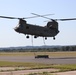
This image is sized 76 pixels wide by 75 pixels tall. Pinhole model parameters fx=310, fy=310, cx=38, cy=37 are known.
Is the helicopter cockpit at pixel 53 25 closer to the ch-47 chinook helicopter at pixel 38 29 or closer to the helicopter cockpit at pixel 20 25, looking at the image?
the ch-47 chinook helicopter at pixel 38 29

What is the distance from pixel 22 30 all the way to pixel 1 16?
1784 cm

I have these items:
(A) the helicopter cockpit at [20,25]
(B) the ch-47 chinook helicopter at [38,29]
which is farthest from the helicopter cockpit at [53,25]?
(A) the helicopter cockpit at [20,25]

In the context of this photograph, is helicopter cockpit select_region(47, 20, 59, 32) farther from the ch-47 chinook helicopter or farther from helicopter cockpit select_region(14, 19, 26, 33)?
helicopter cockpit select_region(14, 19, 26, 33)

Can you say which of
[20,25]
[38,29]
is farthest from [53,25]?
[20,25]

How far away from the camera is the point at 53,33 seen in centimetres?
6775

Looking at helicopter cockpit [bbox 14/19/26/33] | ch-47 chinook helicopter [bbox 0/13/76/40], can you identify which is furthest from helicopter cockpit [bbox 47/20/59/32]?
helicopter cockpit [bbox 14/19/26/33]

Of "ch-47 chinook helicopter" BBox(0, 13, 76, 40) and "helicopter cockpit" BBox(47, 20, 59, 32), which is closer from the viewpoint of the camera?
"ch-47 chinook helicopter" BBox(0, 13, 76, 40)

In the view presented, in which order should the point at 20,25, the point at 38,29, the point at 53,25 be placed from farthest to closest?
the point at 53,25 → the point at 38,29 → the point at 20,25

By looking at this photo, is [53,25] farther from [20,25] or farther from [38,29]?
[20,25]

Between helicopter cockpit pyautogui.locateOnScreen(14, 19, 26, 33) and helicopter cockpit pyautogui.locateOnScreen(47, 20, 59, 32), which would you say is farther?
helicopter cockpit pyautogui.locateOnScreen(47, 20, 59, 32)

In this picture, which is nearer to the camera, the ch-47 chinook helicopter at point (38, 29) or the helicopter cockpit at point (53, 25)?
the ch-47 chinook helicopter at point (38, 29)

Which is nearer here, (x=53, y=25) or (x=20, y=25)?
(x=20, y=25)

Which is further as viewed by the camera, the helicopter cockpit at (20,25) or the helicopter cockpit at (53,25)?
the helicopter cockpit at (53,25)

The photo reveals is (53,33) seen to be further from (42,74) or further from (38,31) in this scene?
(42,74)
